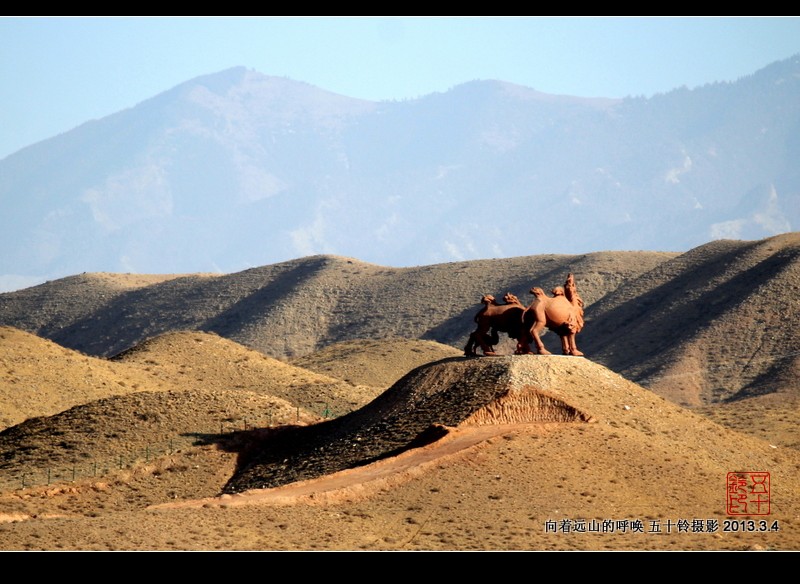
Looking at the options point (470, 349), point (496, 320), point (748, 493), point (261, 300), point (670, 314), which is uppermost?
point (261, 300)

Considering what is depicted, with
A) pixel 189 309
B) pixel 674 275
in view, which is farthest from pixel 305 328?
pixel 674 275

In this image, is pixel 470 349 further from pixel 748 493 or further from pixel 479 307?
pixel 479 307

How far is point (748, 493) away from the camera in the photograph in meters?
31.8

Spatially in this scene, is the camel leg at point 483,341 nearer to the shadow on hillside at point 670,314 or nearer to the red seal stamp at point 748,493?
the red seal stamp at point 748,493

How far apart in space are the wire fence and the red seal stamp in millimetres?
15733

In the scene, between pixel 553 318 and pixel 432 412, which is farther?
pixel 553 318

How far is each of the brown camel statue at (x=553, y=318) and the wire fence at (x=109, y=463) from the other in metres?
9.83

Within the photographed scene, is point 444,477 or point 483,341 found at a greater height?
point 483,341

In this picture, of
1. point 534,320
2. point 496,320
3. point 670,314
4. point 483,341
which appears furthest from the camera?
point 670,314

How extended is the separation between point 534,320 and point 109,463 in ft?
43.2

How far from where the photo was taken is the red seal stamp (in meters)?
30.4

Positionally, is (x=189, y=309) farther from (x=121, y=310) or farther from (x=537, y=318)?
(x=537, y=318)

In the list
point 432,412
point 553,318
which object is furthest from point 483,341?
point 432,412

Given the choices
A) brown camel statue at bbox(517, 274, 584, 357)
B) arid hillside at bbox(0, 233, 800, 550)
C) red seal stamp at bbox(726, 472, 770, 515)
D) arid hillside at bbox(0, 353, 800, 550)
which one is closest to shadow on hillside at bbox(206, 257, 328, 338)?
arid hillside at bbox(0, 233, 800, 550)
